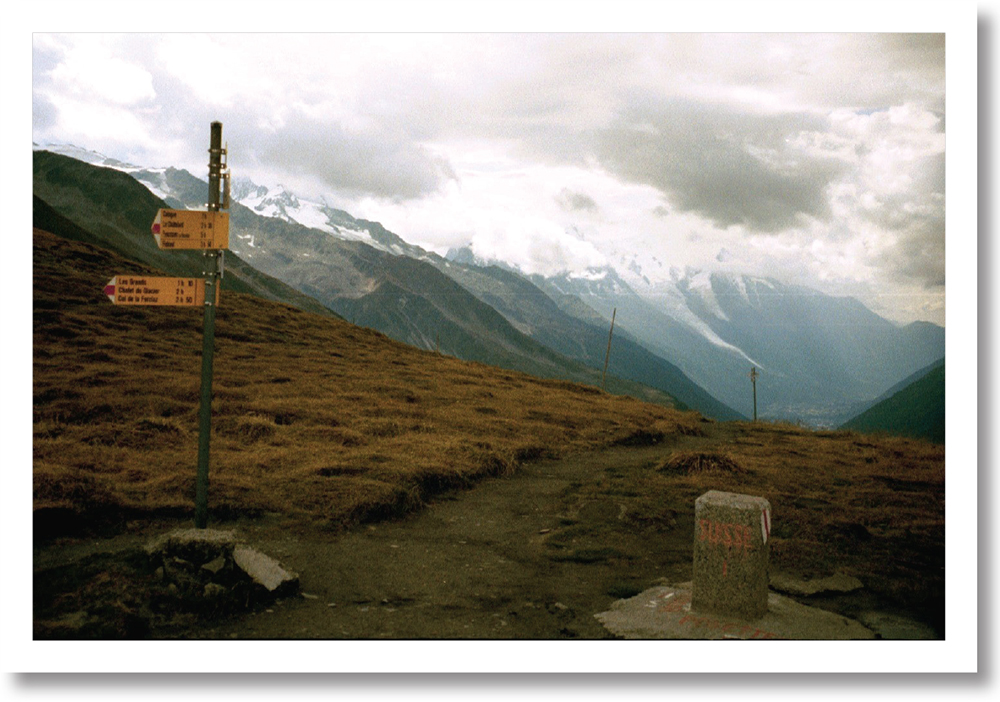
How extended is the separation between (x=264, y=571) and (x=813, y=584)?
753 centimetres

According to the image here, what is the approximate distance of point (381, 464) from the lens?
15.6 metres

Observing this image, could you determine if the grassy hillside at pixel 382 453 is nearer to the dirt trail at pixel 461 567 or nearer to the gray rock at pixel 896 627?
the dirt trail at pixel 461 567

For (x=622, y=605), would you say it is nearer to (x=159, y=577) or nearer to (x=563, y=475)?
(x=159, y=577)

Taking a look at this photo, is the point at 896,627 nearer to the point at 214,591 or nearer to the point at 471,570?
the point at 471,570

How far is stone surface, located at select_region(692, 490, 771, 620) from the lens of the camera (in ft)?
24.5

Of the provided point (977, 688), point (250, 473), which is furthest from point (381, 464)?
point (977, 688)

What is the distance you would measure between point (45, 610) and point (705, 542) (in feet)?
24.9

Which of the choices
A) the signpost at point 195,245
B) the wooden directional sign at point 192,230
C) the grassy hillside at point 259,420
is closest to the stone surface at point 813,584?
the grassy hillside at point 259,420

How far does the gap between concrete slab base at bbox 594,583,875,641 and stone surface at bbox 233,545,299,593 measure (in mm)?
3872

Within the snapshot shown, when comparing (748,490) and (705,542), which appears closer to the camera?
(705,542)

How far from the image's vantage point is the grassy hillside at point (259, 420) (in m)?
12.4

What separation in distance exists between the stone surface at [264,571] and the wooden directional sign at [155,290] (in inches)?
125

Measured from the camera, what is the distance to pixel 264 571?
26.9 feet

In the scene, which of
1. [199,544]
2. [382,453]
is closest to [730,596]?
[199,544]
